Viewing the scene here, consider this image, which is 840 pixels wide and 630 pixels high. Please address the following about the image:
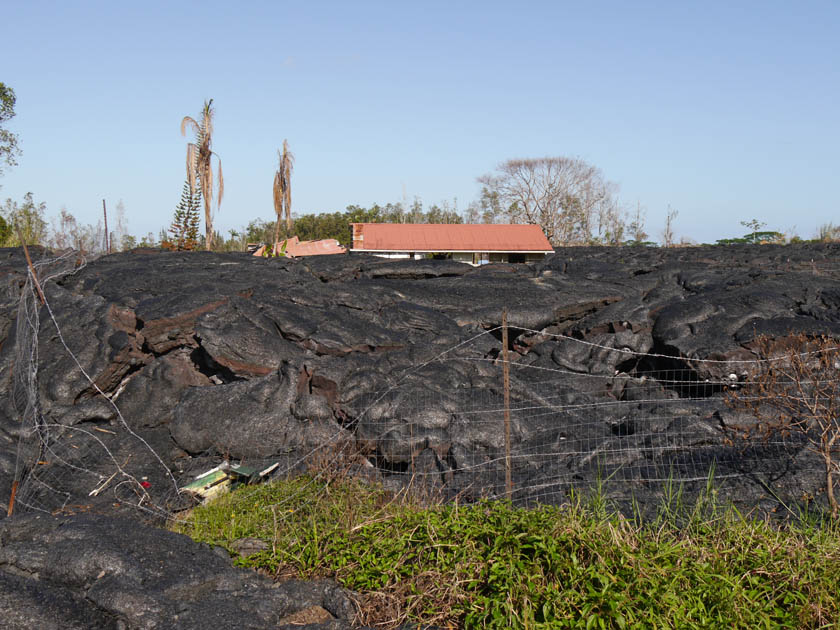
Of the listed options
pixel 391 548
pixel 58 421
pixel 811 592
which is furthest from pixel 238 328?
pixel 811 592

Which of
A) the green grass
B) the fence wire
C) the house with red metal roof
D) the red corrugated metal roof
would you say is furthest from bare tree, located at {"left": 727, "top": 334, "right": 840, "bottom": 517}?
the red corrugated metal roof

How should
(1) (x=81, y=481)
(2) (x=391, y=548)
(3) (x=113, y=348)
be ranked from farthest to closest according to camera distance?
(3) (x=113, y=348), (1) (x=81, y=481), (2) (x=391, y=548)

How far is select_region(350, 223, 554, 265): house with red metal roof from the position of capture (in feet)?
98.7

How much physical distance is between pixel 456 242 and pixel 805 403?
85.1ft

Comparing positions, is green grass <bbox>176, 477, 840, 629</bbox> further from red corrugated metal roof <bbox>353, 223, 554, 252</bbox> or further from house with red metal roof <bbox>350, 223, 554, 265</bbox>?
red corrugated metal roof <bbox>353, 223, 554, 252</bbox>

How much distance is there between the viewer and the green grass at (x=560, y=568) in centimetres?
361

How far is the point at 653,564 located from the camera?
3893 mm

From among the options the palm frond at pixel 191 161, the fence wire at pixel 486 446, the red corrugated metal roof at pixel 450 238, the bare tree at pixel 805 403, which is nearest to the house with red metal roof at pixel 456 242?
the red corrugated metal roof at pixel 450 238

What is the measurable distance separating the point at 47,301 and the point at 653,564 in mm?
10914

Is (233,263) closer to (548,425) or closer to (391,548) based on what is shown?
(548,425)

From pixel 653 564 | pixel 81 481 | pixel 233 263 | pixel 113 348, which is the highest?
pixel 233 263

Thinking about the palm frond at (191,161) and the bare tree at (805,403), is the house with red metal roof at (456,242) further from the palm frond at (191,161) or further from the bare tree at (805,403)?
the bare tree at (805,403)

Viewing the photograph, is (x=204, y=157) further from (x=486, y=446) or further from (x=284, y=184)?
(x=486, y=446)

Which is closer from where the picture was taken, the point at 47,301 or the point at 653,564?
the point at 653,564
